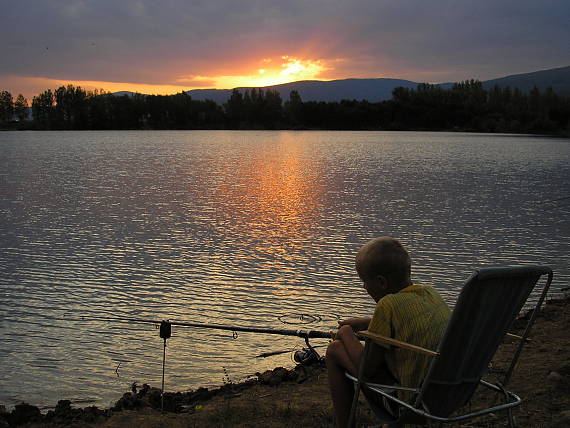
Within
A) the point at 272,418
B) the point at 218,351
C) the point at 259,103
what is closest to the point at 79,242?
the point at 218,351

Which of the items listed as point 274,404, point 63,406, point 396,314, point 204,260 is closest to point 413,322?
point 396,314

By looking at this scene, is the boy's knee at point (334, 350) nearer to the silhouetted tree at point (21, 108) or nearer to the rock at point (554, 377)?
the rock at point (554, 377)

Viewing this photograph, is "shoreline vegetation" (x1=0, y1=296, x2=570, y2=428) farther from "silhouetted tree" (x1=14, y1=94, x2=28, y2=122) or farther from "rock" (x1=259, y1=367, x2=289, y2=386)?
A: "silhouetted tree" (x1=14, y1=94, x2=28, y2=122)

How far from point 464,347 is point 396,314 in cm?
36

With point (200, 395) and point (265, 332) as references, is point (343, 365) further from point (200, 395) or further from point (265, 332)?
point (200, 395)

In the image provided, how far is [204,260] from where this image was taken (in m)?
11.8

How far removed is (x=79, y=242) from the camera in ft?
45.0

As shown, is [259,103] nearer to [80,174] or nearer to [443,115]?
[443,115]

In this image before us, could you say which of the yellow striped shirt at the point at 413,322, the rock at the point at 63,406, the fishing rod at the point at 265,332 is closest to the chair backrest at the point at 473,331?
the yellow striped shirt at the point at 413,322

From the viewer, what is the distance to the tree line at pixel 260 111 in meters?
151

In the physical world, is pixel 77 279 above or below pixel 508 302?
below

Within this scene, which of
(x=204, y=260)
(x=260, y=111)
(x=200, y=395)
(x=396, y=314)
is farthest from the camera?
(x=260, y=111)

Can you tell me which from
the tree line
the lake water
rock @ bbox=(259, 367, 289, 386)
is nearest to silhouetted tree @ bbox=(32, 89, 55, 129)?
the tree line

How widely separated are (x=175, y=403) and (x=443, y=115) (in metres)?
154
